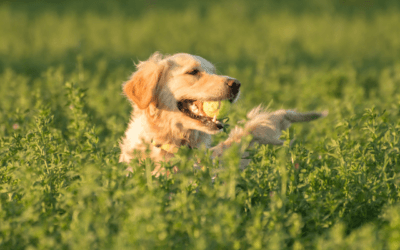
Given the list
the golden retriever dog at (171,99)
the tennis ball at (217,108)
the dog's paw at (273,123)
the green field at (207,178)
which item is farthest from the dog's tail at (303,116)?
the tennis ball at (217,108)

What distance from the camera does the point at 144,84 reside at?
4.27 metres

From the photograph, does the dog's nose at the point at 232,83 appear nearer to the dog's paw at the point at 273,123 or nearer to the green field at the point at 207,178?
the green field at the point at 207,178

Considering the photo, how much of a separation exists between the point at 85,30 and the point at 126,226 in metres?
15.7

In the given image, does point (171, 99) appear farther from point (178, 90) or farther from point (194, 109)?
point (194, 109)

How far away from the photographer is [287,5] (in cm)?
2228

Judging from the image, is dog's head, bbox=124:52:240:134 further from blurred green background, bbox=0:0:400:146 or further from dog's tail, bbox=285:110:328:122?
dog's tail, bbox=285:110:328:122

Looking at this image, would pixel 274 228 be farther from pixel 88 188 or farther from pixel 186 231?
pixel 88 188

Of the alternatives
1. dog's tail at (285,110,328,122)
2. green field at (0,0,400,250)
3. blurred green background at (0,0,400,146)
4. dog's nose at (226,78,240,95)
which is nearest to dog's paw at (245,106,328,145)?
dog's tail at (285,110,328,122)

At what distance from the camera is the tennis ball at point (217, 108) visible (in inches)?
161

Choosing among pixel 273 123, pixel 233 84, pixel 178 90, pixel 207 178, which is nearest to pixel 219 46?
pixel 273 123

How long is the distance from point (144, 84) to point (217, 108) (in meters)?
0.68

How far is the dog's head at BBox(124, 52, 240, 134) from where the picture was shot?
13.6 feet

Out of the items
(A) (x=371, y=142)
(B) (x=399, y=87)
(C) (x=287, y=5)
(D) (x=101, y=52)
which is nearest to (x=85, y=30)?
(D) (x=101, y=52)

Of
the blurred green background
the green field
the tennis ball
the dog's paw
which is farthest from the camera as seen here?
the blurred green background
